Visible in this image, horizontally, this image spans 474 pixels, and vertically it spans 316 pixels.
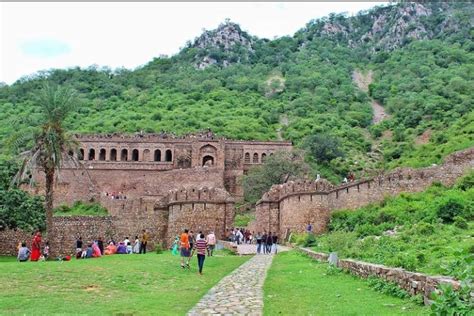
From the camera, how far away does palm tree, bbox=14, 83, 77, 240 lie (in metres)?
24.7

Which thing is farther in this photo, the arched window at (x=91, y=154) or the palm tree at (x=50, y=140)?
the arched window at (x=91, y=154)

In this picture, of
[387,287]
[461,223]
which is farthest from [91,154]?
[387,287]

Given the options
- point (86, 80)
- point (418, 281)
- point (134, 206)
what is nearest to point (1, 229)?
point (134, 206)

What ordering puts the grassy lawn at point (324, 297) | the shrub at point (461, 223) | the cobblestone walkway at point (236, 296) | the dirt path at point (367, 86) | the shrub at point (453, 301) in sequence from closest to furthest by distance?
the shrub at point (453, 301) < the grassy lawn at point (324, 297) < the cobblestone walkway at point (236, 296) < the shrub at point (461, 223) < the dirt path at point (367, 86)

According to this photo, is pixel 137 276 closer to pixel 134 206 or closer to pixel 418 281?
pixel 418 281

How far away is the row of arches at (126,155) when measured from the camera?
208ft

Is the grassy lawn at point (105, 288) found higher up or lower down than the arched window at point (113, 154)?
lower down

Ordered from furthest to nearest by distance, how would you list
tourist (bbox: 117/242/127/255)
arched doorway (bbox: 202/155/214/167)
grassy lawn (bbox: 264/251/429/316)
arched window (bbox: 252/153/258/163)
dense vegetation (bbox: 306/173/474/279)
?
arched window (bbox: 252/153/258/163) → arched doorway (bbox: 202/155/214/167) → tourist (bbox: 117/242/127/255) → dense vegetation (bbox: 306/173/474/279) → grassy lawn (bbox: 264/251/429/316)

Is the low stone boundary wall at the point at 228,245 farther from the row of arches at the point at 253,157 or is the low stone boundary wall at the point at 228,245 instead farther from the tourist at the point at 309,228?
the row of arches at the point at 253,157

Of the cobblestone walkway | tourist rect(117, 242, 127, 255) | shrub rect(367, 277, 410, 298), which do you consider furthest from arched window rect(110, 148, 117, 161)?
shrub rect(367, 277, 410, 298)

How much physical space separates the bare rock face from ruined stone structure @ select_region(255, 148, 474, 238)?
324 feet

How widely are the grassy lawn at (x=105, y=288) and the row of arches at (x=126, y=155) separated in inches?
1808

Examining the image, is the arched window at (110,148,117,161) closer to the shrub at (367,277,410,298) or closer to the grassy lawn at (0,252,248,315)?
the grassy lawn at (0,252,248,315)

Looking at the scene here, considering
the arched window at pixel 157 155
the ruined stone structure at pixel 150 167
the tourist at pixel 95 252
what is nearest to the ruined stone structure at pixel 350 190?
the tourist at pixel 95 252
